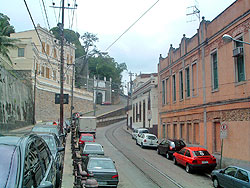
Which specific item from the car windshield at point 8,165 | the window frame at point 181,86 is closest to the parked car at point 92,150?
the window frame at point 181,86

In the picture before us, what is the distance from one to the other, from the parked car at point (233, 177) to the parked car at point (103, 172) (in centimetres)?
473

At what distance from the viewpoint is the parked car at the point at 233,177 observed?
11.1m

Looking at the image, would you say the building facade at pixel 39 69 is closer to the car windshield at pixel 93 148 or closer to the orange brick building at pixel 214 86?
the orange brick building at pixel 214 86

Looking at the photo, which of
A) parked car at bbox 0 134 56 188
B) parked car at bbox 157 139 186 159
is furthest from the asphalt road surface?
parked car at bbox 0 134 56 188

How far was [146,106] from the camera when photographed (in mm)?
42719

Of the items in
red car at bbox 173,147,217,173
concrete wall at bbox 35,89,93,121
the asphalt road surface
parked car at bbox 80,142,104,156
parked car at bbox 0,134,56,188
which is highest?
concrete wall at bbox 35,89,93,121

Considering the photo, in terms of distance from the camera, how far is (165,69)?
1304 inches

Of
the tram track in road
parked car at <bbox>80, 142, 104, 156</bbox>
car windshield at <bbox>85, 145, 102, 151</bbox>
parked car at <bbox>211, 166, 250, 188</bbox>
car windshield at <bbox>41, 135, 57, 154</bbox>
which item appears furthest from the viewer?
car windshield at <bbox>85, 145, 102, 151</bbox>

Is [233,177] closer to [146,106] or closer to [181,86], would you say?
[181,86]

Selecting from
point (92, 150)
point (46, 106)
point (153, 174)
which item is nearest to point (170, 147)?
point (153, 174)

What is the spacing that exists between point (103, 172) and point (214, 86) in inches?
505

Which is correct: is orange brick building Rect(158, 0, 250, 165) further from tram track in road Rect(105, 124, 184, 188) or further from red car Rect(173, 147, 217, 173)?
tram track in road Rect(105, 124, 184, 188)

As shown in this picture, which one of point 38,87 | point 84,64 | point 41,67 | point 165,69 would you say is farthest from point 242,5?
point 84,64

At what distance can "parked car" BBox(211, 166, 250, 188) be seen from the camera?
11.1 meters
